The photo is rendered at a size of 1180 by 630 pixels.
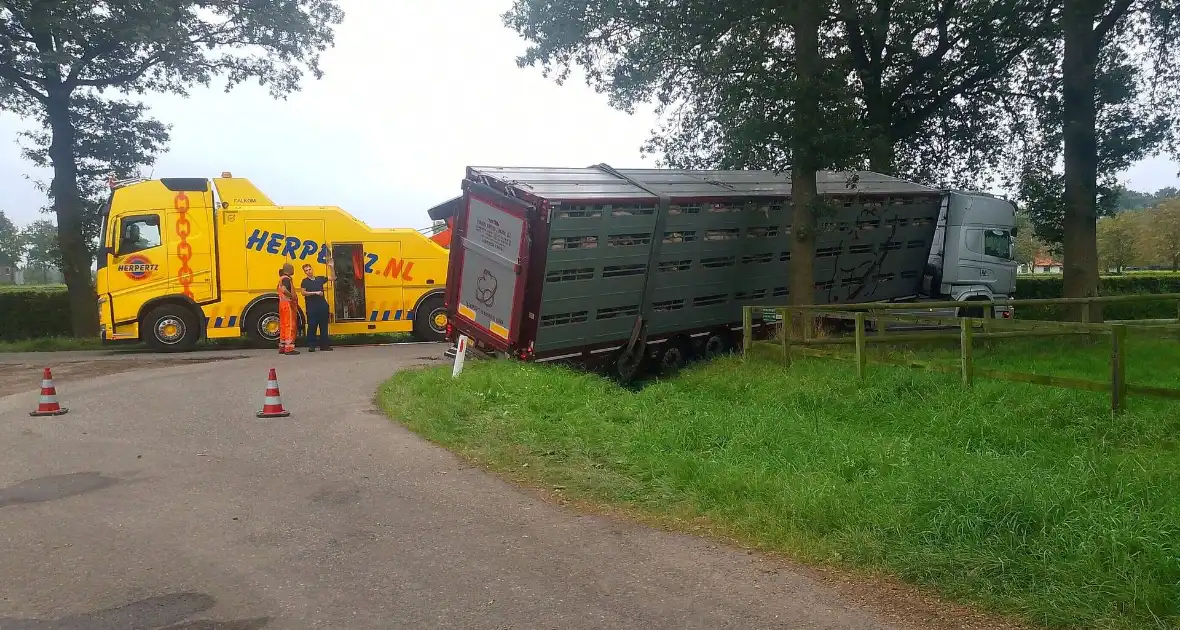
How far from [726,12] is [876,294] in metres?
6.68

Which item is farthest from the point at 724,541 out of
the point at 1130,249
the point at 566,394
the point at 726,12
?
the point at 1130,249

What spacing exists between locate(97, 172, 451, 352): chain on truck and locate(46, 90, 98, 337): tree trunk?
4.03 meters

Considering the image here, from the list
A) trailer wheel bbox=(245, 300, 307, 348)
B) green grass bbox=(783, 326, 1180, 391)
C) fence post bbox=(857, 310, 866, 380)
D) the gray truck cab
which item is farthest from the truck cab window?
the gray truck cab

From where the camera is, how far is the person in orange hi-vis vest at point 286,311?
1711 centimetres

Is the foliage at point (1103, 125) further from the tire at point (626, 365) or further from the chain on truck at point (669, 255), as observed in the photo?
the tire at point (626, 365)

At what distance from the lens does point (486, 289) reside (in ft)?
43.6

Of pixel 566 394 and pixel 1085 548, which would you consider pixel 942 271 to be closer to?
pixel 566 394

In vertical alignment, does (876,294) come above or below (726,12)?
below

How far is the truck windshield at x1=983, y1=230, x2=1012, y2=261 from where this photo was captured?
18906mm

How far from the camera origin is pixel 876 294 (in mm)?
18422

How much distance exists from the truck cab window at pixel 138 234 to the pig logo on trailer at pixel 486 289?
8494 millimetres

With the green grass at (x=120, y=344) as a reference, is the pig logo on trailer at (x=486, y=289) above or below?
above

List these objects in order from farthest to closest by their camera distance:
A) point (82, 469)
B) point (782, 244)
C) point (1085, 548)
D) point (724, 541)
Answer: point (782, 244), point (82, 469), point (724, 541), point (1085, 548)

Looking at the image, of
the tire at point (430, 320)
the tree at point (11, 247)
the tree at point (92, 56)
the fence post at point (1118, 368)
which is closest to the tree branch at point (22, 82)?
the tree at point (92, 56)
